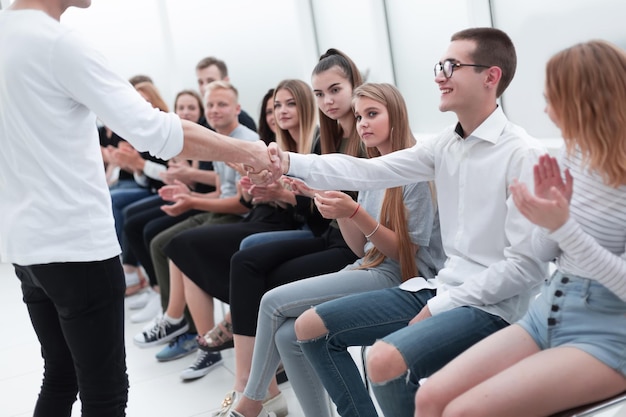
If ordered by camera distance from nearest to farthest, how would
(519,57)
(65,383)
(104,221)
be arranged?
(104,221)
(65,383)
(519,57)

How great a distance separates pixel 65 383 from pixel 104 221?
0.55 m

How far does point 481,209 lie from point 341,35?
3.24 m

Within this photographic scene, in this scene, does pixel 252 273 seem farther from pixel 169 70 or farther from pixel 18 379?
pixel 169 70

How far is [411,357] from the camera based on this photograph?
Result: 6.04ft

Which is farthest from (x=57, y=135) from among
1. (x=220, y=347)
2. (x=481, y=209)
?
(x=220, y=347)

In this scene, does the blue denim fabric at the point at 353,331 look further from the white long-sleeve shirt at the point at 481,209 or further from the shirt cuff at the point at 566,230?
the shirt cuff at the point at 566,230

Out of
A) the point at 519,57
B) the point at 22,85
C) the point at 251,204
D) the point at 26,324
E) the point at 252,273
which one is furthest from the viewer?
the point at 26,324

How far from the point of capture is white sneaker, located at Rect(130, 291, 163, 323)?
4520 millimetres

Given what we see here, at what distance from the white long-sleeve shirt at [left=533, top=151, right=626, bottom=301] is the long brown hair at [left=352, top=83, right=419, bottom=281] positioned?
0.64 meters

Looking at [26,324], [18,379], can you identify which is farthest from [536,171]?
[26,324]

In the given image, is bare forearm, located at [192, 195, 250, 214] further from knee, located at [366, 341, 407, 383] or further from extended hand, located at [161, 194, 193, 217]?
knee, located at [366, 341, 407, 383]

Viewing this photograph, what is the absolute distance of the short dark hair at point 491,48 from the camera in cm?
209

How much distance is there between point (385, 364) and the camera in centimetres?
186

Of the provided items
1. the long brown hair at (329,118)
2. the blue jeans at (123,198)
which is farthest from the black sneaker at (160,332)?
the long brown hair at (329,118)
